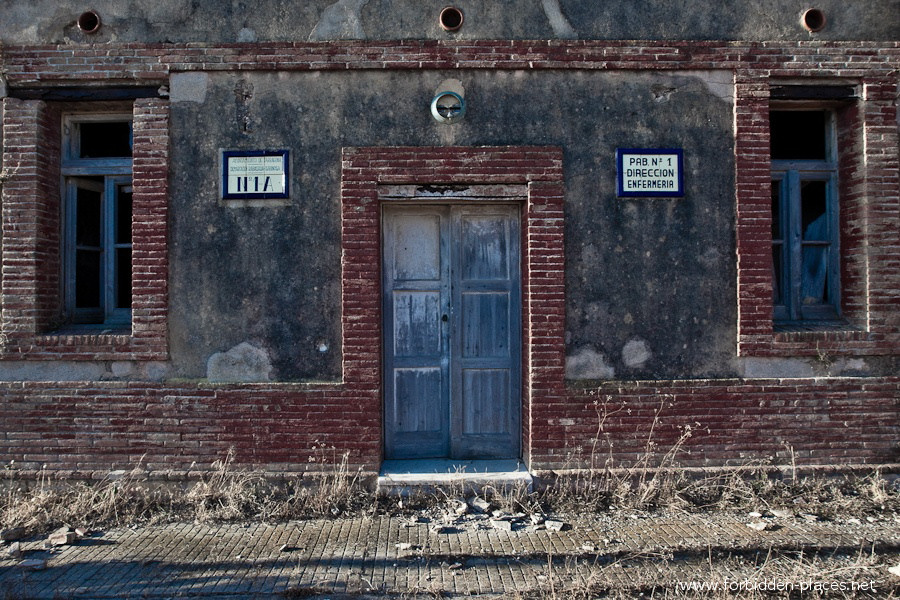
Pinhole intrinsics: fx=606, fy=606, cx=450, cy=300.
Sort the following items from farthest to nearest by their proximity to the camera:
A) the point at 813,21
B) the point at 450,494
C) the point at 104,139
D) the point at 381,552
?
the point at 104,139 → the point at 813,21 → the point at 450,494 → the point at 381,552

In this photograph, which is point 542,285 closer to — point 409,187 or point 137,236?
point 409,187

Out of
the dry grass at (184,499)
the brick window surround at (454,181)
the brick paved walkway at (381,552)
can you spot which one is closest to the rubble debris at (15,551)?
the brick paved walkway at (381,552)

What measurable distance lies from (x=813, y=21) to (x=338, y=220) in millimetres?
4553

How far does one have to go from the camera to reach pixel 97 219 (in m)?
5.81

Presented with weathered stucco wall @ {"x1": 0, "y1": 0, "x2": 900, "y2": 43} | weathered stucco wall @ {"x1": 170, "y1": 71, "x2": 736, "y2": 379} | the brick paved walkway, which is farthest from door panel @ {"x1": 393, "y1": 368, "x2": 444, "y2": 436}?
weathered stucco wall @ {"x1": 0, "y1": 0, "x2": 900, "y2": 43}

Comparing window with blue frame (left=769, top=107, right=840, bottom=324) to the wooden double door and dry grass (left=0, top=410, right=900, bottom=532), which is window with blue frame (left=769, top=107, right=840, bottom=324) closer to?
dry grass (left=0, top=410, right=900, bottom=532)

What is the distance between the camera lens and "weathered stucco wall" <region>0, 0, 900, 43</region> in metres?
5.28

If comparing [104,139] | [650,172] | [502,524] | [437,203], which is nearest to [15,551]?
[502,524]

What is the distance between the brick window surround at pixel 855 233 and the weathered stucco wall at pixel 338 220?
7.0 inches

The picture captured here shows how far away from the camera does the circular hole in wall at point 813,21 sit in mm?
5363

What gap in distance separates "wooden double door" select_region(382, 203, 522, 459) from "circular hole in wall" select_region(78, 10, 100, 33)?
2982 millimetres

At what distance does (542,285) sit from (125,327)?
148 inches

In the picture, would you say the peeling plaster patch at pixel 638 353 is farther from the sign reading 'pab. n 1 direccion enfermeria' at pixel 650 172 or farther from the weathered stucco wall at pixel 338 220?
the sign reading 'pab. n 1 direccion enfermeria' at pixel 650 172

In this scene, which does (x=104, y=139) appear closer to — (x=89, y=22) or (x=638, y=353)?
(x=89, y=22)
